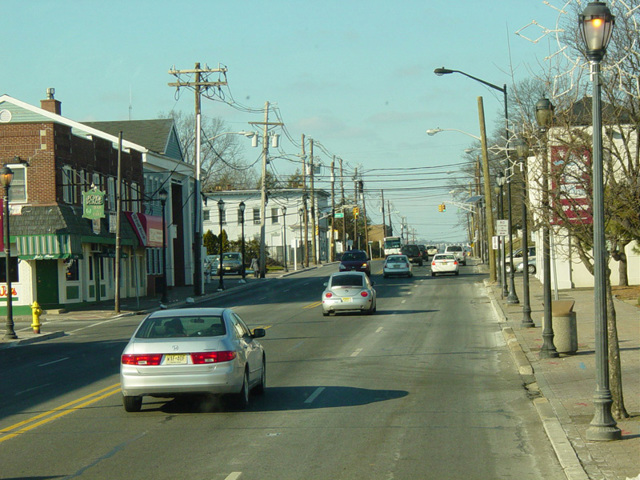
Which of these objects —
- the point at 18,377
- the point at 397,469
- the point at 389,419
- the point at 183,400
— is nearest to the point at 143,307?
the point at 18,377

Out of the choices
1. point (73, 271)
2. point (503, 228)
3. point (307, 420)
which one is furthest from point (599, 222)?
point (73, 271)

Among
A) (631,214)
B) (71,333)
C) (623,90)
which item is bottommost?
(71,333)

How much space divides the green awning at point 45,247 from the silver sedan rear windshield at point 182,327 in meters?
26.5

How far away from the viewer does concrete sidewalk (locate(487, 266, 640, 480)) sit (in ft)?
28.1

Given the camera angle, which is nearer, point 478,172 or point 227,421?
point 227,421

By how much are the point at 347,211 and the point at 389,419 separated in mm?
115770

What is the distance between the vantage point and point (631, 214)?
12.1 m

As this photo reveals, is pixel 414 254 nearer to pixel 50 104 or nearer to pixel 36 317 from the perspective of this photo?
pixel 50 104

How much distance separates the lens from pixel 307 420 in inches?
460

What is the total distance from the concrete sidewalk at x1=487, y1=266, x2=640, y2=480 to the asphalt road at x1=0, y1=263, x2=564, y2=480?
0.90ft

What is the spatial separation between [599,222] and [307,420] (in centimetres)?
469

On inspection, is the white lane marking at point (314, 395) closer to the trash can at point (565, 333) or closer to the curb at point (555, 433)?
the curb at point (555, 433)

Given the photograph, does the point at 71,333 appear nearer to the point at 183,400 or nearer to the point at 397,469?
the point at 183,400

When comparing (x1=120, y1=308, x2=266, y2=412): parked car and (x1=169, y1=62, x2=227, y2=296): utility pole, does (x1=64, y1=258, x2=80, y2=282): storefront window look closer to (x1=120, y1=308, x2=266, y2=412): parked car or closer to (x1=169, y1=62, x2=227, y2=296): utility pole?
(x1=169, y1=62, x2=227, y2=296): utility pole
